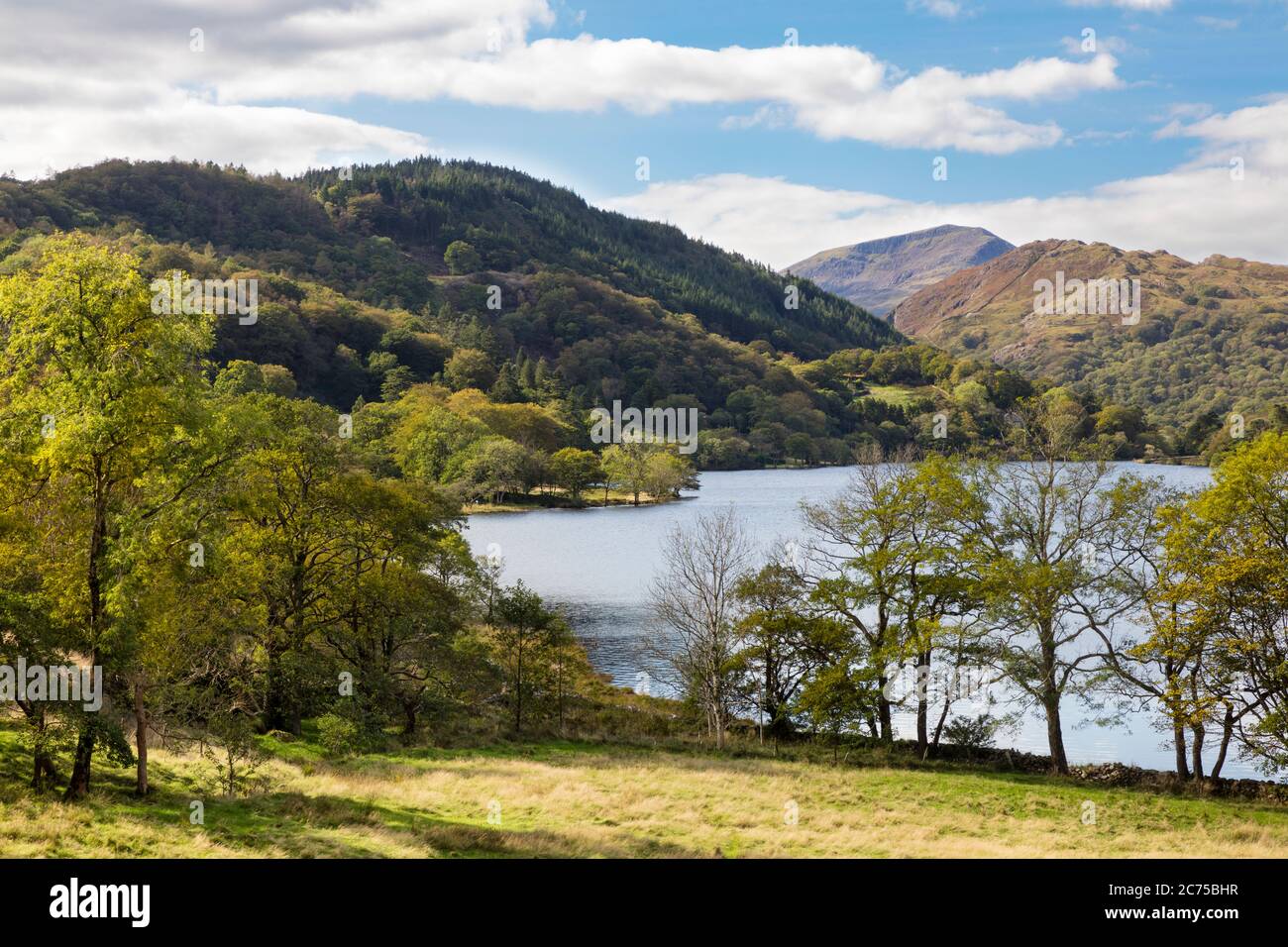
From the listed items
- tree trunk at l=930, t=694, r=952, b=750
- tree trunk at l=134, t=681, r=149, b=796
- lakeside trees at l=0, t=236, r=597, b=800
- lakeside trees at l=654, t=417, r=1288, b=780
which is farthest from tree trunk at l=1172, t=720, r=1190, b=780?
tree trunk at l=134, t=681, r=149, b=796

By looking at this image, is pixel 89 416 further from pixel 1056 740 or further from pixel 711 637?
pixel 1056 740

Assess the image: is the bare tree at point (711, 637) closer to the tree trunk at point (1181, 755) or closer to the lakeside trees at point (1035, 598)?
the lakeside trees at point (1035, 598)

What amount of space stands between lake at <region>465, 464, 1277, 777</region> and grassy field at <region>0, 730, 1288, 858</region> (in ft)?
33.7

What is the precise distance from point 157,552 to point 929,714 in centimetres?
3803

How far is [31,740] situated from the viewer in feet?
60.4

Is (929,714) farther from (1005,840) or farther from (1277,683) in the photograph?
(1005,840)

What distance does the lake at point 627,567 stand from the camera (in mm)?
45000

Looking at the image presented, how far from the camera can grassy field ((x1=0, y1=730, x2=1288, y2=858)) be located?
59.4 feet

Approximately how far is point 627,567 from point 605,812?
185ft

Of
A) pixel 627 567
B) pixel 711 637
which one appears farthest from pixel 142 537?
pixel 627 567

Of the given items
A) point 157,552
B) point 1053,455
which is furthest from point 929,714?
point 157,552

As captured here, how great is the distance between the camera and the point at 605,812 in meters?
25.1

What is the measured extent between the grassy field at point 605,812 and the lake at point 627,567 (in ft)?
33.7

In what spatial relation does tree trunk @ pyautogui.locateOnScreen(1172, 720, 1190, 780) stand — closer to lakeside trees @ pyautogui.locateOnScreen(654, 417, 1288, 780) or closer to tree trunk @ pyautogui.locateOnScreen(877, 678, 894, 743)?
lakeside trees @ pyautogui.locateOnScreen(654, 417, 1288, 780)
